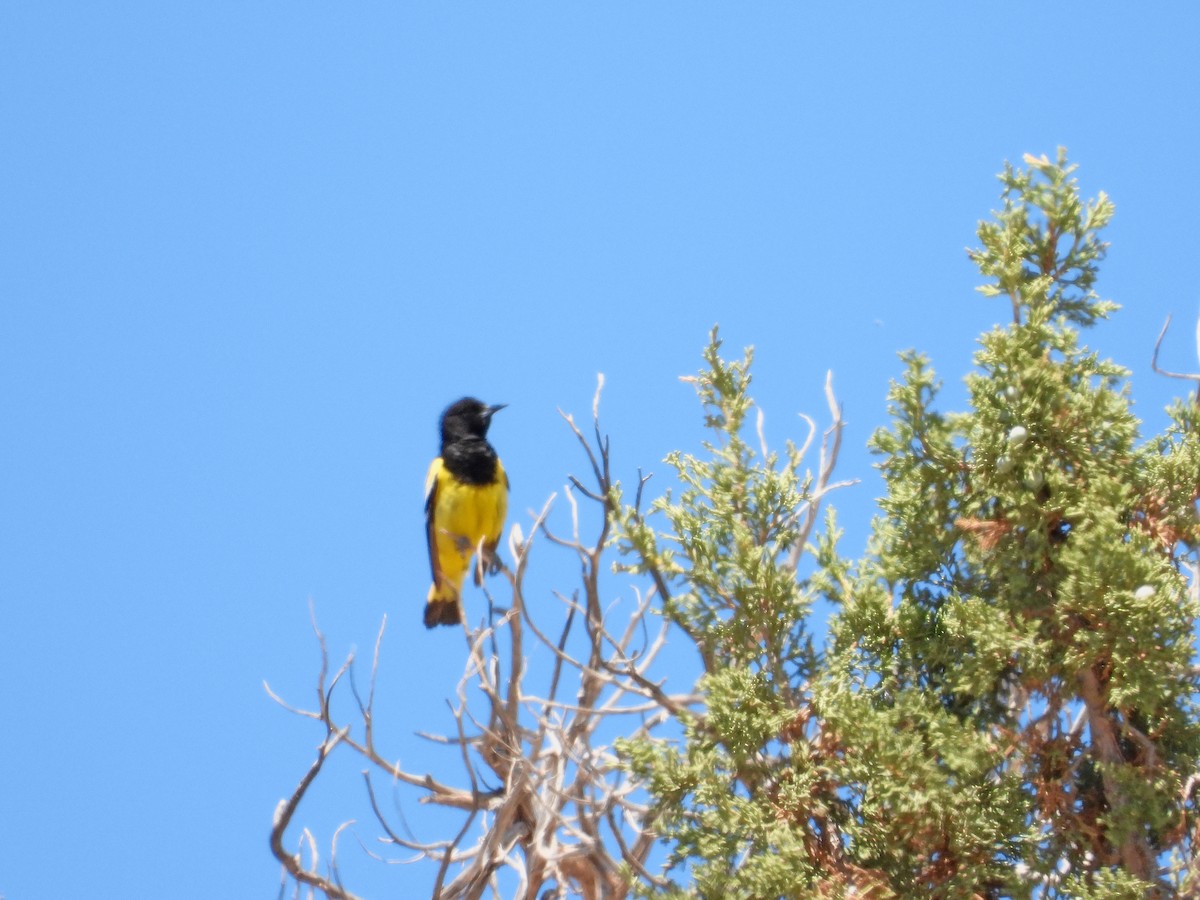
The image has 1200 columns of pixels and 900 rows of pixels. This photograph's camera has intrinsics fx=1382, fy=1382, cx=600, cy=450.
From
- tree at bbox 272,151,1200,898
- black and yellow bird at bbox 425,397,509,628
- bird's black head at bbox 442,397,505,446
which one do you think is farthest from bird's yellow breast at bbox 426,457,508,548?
tree at bbox 272,151,1200,898

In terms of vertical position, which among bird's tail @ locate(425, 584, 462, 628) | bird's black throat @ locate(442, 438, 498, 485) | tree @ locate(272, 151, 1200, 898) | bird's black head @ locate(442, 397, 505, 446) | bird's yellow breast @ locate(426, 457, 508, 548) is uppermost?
bird's black head @ locate(442, 397, 505, 446)

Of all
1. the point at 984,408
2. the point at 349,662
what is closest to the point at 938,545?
the point at 984,408

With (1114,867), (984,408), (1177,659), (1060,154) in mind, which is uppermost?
(1060,154)

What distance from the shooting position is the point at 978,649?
10.3ft

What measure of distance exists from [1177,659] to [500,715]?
2.03 meters

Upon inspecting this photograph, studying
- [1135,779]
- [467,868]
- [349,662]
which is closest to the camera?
[1135,779]

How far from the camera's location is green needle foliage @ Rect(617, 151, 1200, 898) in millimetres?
3049

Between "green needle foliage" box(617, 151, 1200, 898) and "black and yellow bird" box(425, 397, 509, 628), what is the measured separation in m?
4.61

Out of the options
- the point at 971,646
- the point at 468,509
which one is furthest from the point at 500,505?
the point at 971,646

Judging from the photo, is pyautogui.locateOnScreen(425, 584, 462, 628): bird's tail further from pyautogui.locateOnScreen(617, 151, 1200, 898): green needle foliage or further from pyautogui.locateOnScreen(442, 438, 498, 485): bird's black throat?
pyautogui.locateOnScreen(617, 151, 1200, 898): green needle foliage

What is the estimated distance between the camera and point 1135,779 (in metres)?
3.00

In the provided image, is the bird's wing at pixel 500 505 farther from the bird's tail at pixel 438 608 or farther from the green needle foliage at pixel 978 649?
the green needle foliage at pixel 978 649

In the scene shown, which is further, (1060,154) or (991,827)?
(1060,154)

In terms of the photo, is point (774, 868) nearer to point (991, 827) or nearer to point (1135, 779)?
point (991, 827)
